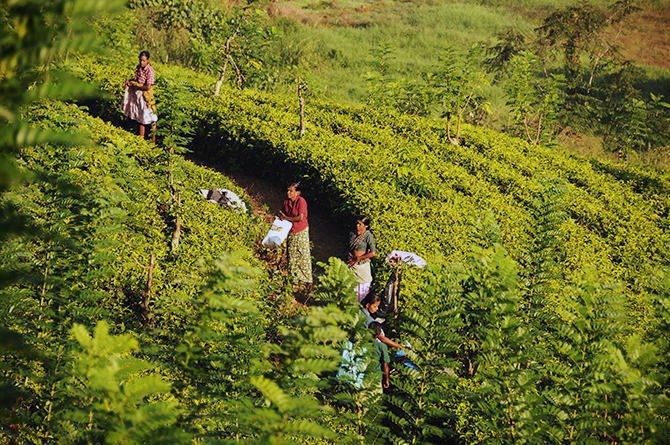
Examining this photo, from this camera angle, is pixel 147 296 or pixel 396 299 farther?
pixel 396 299

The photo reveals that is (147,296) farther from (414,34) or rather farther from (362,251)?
(414,34)

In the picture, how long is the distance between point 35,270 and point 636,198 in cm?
1263

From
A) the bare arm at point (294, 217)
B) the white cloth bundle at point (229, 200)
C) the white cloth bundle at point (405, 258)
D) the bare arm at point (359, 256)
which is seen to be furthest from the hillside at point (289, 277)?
the bare arm at point (294, 217)

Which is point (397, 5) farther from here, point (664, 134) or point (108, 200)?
point (108, 200)

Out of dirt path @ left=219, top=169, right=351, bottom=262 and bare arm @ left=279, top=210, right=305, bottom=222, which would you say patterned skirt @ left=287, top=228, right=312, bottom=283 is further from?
dirt path @ left=219, top=169, right=351, bottom=262

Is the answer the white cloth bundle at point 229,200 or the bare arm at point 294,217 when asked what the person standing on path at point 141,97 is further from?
the bare arm at point 294,217

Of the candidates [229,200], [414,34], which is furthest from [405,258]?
[414,34]

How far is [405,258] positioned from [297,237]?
5.91ft

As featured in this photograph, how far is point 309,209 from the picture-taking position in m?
10.3

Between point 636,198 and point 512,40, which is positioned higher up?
point 512,40

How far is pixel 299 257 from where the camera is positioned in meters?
7.57

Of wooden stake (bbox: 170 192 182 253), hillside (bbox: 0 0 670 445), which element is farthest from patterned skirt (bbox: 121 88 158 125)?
wooden stake (bbox: 170 192 182 253)

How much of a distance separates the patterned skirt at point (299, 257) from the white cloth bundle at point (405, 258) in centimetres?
138

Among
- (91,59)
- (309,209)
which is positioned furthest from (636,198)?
(91,59)
